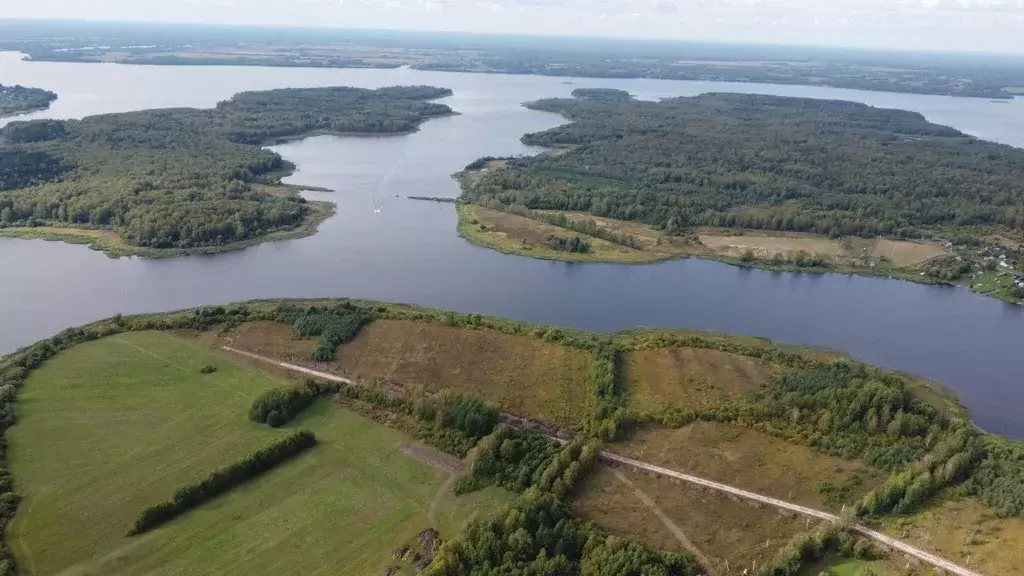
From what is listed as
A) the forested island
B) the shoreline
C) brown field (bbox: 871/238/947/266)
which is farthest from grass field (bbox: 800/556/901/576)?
the forested island

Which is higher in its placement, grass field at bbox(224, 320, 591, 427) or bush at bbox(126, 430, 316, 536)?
grass field at bbox(224, 320, 591, 427)

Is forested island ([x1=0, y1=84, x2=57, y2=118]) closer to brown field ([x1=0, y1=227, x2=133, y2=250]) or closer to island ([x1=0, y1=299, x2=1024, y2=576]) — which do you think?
brown field ([x1=0, y1=227, x2=133, y2=250])

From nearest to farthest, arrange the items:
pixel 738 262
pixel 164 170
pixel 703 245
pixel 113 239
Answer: pixel 113 239, pixel 738 262, pixel 703 245, pixel 164 170

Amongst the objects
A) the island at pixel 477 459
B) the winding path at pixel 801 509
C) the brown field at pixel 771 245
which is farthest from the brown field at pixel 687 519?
the brown field at pixel 771 245

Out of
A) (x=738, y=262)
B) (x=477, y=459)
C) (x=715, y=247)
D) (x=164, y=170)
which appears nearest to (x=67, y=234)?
(x=164, y=170)

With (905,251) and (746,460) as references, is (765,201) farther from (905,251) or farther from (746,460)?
(746,460)

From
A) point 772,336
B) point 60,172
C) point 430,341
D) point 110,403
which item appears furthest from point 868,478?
point 60,172
